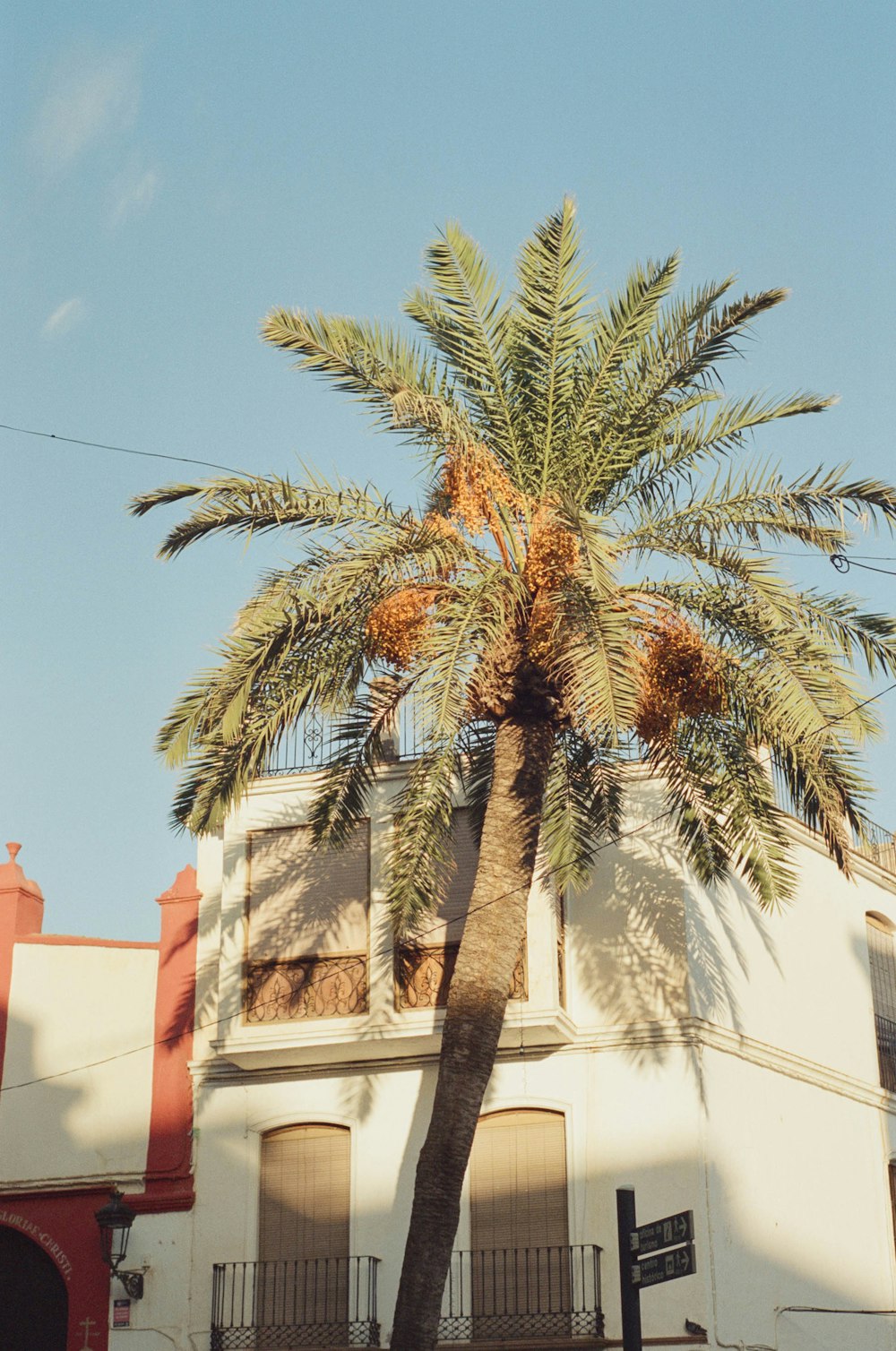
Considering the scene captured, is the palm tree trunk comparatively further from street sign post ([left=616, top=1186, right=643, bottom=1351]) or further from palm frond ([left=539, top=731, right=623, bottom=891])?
street sign post ([left=616, top=1186, right=643, bottom=1351])

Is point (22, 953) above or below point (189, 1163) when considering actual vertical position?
above

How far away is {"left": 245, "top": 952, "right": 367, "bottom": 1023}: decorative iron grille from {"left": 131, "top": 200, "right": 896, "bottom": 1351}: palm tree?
382 centimetres

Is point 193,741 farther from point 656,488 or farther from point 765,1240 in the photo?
point 765,1240

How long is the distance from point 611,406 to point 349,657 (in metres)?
3.25

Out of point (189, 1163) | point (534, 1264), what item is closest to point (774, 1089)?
point (534, 1264)

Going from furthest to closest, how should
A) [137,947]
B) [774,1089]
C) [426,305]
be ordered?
[137,947]
[774,1089]
[426,305]

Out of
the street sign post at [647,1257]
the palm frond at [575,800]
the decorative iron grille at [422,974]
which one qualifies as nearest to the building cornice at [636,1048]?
the decorative iron grille at [422,974]

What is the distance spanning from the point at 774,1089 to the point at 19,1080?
8.81m

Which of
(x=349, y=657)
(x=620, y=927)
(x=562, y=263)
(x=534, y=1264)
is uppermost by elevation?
(x=562, y=263)

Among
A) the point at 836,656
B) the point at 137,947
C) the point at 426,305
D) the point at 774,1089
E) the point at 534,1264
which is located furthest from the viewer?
the point at 137,947

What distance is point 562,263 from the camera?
595 inches

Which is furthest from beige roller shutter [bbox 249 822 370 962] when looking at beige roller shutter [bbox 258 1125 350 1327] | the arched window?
the arched window

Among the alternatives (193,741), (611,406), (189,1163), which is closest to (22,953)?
(189,1163)

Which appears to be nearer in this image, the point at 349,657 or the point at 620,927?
the point at 349,657
